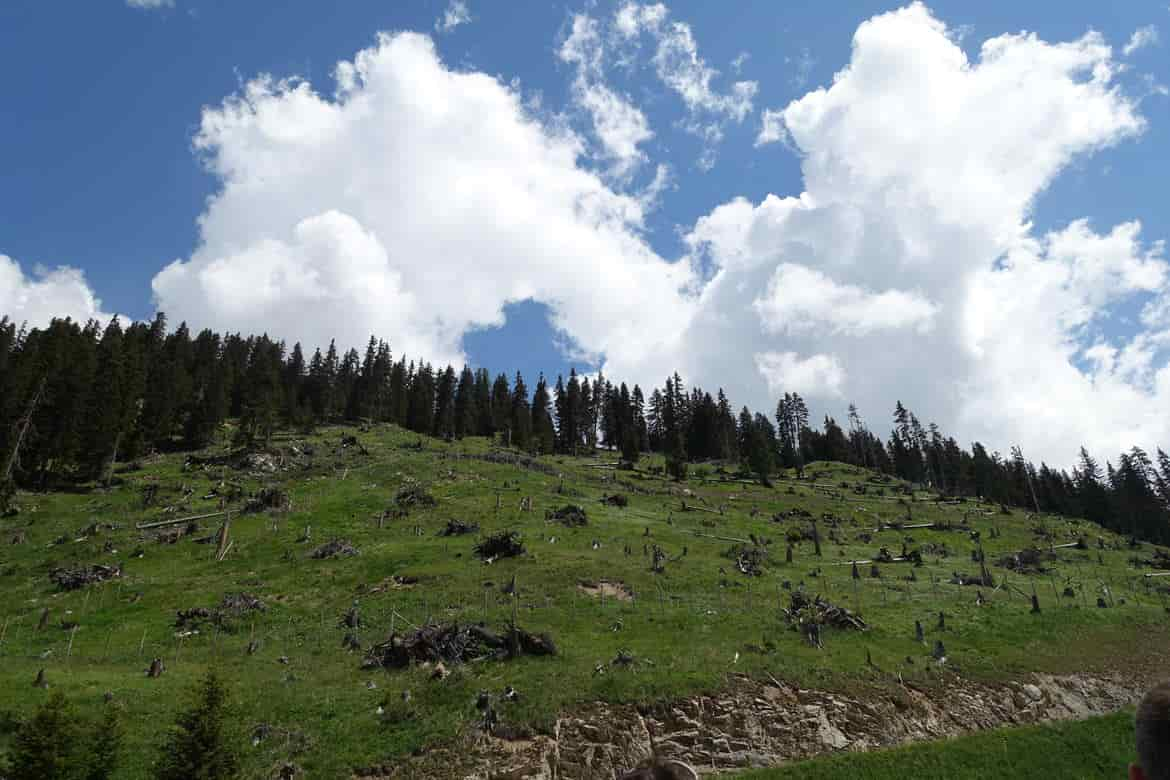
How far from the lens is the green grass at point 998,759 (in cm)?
2288

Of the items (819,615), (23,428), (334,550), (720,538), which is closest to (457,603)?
(334,550)

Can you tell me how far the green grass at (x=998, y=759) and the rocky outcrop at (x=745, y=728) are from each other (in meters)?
3.85

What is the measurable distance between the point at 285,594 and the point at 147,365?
3366 inches

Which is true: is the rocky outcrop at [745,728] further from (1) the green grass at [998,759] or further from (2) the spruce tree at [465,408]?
(2) the spruce tree at [465,408]

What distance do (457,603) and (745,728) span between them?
70.1 ft

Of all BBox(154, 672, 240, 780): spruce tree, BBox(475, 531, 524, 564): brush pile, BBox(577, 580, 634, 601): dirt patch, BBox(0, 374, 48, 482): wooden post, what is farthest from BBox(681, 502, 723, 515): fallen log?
BBox(0, 374, 48, 482): wooden post

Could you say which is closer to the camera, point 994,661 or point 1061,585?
point 994,661

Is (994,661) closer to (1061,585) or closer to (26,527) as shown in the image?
(1061,585)

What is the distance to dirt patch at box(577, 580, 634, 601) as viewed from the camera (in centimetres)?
4396

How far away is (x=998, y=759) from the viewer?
23.8 metres

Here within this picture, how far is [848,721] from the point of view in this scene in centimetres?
2930

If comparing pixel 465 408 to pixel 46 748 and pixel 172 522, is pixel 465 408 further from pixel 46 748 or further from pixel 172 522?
pixel 46 748

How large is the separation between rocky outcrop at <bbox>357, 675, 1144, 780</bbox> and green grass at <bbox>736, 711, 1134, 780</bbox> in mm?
3853

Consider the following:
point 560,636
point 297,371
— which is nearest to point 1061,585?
point 560,636
